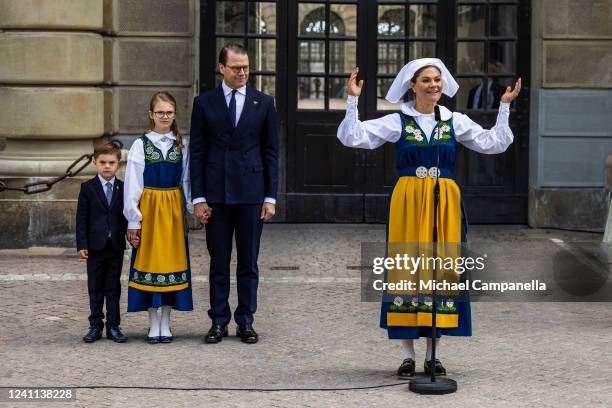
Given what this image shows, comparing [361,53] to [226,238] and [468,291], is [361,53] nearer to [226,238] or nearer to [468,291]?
[226,238]

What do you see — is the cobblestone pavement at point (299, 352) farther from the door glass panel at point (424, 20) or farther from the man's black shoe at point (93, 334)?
the door glass panel at point (424, 20)

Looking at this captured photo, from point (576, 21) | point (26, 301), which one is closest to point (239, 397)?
point (26, 301)

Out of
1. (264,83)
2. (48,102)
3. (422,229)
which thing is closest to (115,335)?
(422,229)

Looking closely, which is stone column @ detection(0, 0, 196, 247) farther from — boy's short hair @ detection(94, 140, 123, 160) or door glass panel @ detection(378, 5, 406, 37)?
boy's short hair @ detection(94, 140, 123, 160)

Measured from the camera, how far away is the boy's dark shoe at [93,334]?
9078 millimetres

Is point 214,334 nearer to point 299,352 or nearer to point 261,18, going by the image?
point 299,352

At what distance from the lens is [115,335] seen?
913 centimetres

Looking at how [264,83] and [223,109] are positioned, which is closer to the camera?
[223,109]

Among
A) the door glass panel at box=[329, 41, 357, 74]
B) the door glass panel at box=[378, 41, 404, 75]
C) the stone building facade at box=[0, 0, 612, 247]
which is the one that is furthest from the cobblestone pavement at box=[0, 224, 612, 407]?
the door glass panel at box=[378, 41, 404, 75]

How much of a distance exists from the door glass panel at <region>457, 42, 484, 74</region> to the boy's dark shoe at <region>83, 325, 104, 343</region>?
7.05m

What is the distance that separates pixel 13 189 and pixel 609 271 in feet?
17.4

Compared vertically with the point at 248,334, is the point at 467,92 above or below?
above

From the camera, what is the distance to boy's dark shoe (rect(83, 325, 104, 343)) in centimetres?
908

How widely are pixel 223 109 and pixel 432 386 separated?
2.54 meters
